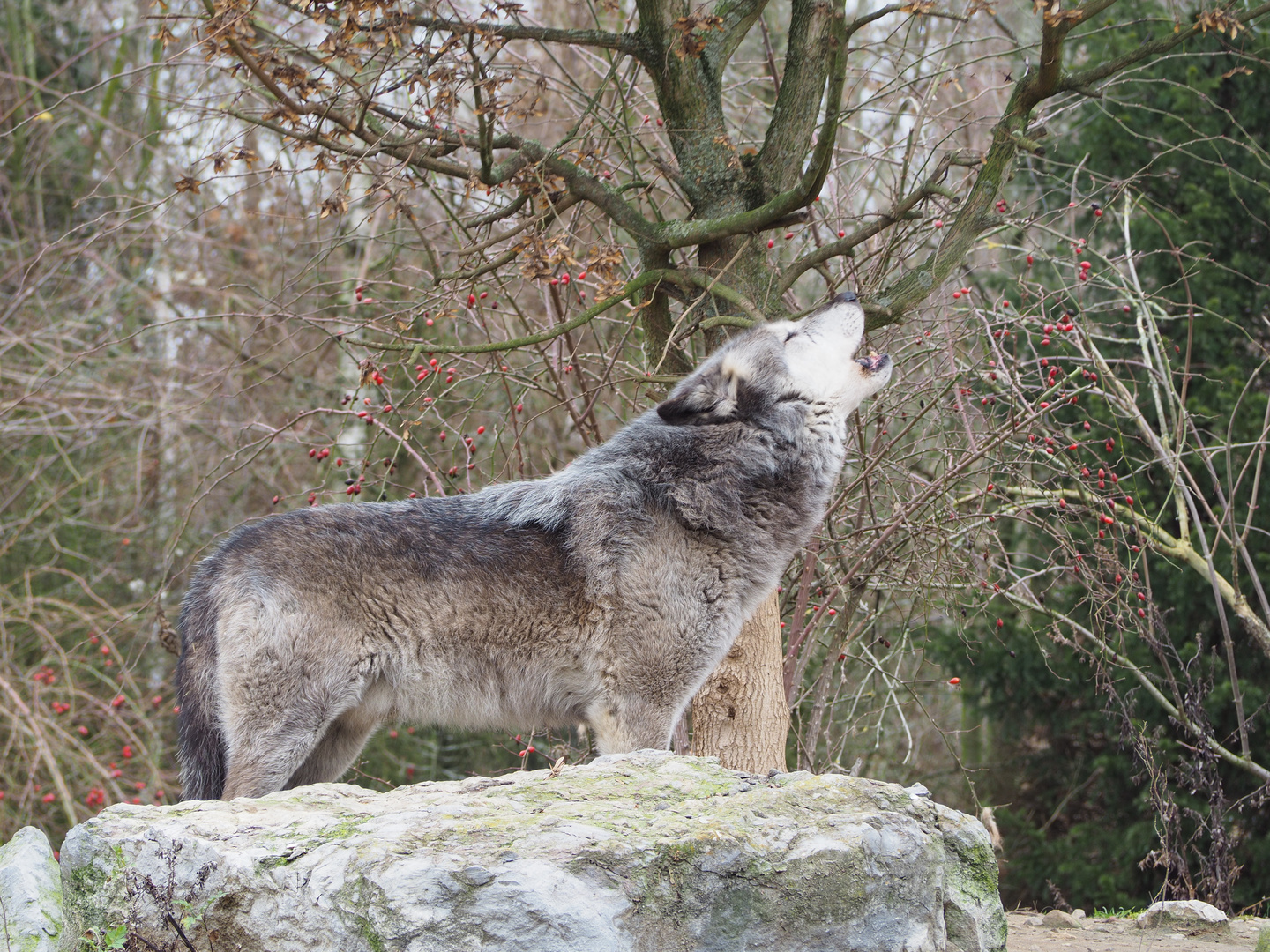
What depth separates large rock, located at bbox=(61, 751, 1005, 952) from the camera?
294 centimetres

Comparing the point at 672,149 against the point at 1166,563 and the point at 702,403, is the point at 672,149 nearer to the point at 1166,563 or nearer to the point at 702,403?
the point at 702,403

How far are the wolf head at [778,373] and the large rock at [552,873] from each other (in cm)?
191

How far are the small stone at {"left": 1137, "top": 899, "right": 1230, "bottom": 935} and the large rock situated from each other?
2117 millimetres

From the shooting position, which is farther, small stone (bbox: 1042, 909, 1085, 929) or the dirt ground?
small stone (bbox: 1042, 909, 1085, 929)

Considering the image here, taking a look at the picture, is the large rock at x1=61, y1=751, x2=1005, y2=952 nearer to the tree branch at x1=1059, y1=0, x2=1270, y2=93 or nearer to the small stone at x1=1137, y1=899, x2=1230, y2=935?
the small stone at x1=1137, y1=899, x2=1230, y2=935

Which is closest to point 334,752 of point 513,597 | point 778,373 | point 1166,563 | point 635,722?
point 513,597

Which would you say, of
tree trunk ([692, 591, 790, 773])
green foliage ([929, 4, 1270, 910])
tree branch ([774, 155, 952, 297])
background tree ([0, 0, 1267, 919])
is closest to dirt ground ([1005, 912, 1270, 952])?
background tree ([0, 0, 1267, 919])

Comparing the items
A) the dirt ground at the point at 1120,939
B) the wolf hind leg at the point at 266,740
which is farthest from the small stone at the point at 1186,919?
the wolf hind leg at the point at 266,740

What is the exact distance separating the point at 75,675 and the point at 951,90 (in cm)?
1004

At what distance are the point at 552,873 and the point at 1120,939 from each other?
3.25m

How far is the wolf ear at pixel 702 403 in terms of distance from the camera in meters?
4.99

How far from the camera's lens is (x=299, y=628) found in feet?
14.0

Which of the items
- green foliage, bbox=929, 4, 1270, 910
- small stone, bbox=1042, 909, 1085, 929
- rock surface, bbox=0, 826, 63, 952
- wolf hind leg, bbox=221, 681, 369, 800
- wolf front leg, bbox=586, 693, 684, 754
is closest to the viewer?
rock surface, bbox=0, 826, 63, 952

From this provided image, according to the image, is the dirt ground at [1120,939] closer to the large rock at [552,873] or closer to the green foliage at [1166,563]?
the large rock at [552,873]
